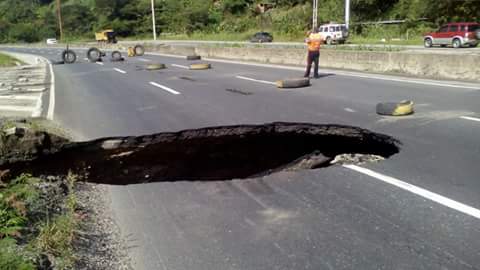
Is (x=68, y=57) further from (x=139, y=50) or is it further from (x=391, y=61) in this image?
(x=391, y=61)

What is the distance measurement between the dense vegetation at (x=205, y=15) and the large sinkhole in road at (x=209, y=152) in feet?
127

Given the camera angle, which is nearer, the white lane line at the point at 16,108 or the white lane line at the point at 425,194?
the white lane line at the point at 425,194

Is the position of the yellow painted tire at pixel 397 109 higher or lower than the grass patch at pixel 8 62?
lower

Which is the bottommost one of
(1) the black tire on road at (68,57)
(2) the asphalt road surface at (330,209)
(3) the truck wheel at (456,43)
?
(2) the asphalt road surface at (330,209)

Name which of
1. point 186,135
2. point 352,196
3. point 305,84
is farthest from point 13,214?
point 305,84

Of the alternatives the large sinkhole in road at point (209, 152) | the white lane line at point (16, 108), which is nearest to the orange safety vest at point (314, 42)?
the large sinkhole in road at point (209, 152)

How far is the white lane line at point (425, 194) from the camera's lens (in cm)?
396

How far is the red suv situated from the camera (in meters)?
28.1

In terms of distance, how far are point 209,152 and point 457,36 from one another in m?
27.7

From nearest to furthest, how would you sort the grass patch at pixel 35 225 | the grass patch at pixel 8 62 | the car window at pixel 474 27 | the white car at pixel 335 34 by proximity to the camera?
the grass patch at pixel 35 225, the car window at pixel 474 27, the grass patch at pixel 8 62, the white car at pixel 335 34

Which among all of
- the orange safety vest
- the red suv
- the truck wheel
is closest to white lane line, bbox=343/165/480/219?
the orange safety vest

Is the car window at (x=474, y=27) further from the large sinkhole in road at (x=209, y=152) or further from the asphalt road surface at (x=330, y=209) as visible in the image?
the large sinkhole in road at (x=209, y=152)

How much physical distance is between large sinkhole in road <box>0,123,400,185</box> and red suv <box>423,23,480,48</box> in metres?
25.3

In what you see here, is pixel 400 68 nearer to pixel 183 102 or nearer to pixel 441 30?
pixel 183 102
